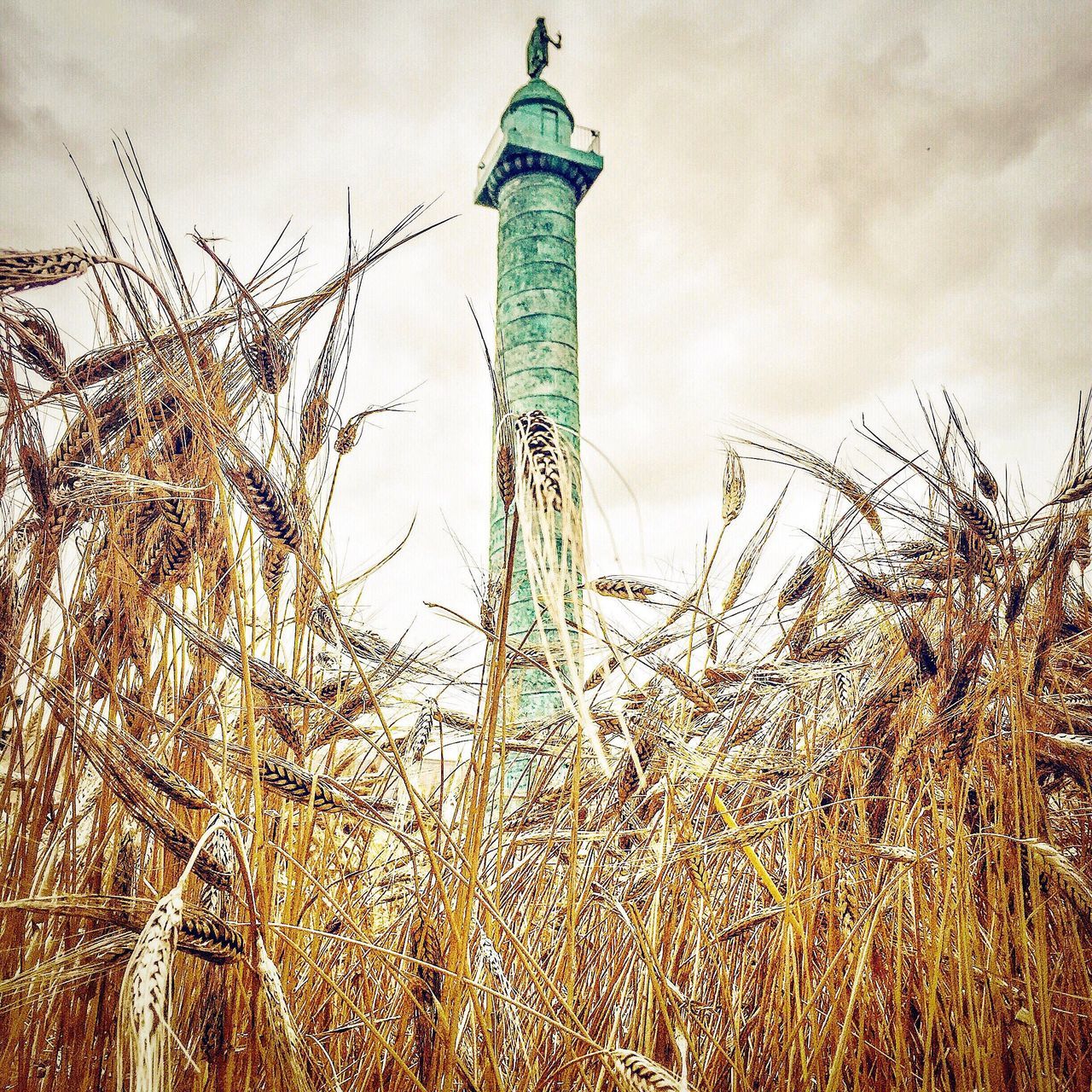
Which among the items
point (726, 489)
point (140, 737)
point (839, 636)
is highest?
point (726, 489)

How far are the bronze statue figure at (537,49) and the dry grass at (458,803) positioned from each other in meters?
10.8

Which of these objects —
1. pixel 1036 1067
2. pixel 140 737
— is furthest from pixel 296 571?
pixel 1036 1067

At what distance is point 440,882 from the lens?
62cm

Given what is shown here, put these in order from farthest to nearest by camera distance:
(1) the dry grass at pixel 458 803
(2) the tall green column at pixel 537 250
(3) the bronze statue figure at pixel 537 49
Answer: (3) the bronze statue figure at pixel 537 49
(2) the tall green column at pixel 537 250
(1) the dry grass at pixel 458 803

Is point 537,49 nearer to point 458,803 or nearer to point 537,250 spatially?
point 537,250

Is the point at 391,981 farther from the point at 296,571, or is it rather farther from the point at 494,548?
the point at 494,548

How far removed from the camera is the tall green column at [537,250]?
26.5 ft

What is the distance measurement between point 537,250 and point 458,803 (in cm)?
820

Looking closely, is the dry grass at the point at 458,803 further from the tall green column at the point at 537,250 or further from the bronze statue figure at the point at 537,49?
the bronze statue figure at the point at 537,49

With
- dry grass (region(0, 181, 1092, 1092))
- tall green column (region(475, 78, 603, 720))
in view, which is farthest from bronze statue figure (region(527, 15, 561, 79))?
dry grass (region(0, 181, 1092, 1092))

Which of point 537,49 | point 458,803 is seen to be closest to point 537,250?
point 537,49

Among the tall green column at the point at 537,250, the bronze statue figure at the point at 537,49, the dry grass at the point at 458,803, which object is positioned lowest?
the dry grass at the point at 458,803

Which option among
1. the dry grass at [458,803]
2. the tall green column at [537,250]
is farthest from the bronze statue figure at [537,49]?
the dry grass at [458,803]

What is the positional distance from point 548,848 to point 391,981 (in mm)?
249
